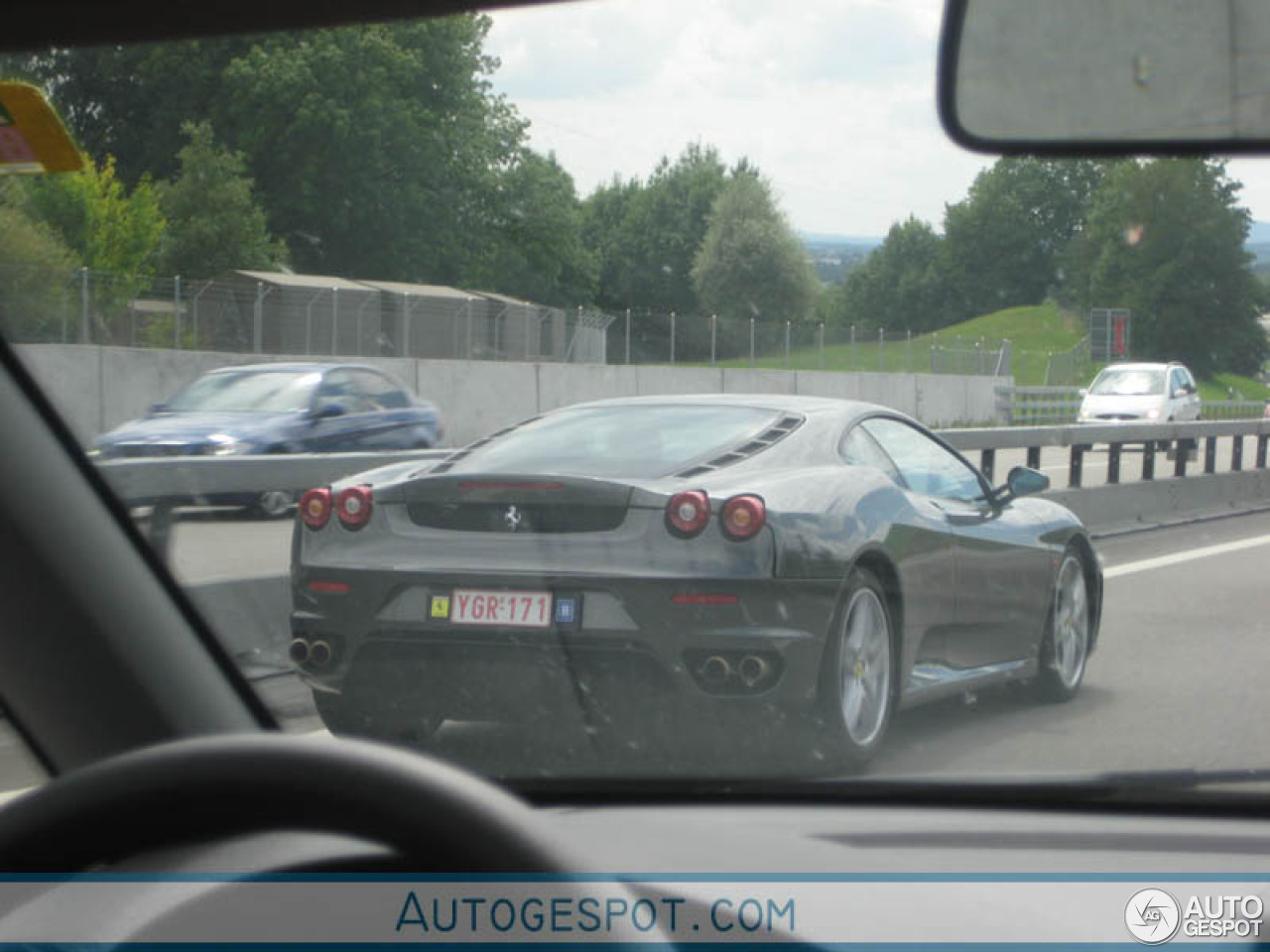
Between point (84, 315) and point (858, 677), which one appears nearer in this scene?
point (84, 315)

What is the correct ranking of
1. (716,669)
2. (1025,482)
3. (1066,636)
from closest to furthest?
(716,669) → (1066,636) → (1025,482)

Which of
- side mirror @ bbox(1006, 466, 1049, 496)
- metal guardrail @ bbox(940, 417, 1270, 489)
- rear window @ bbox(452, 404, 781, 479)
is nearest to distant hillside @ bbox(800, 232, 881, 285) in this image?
rear window @ bbox(452, 404, 781, 479)

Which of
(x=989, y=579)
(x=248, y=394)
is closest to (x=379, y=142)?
(x=248, y=394)

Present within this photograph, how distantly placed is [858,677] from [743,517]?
567 millimetres

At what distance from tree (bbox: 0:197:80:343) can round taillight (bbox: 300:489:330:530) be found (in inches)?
56.8

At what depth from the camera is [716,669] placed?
4.55 metres

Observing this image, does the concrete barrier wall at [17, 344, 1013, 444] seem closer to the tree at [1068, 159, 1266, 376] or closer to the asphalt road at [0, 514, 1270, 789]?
the asphalt road at [0, 514, 1270, 789]

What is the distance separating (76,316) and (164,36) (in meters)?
0.76

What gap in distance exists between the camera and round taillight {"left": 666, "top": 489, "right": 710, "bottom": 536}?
15.6 feet

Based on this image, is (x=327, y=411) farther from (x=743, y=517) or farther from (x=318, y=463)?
(x=743, y=517)

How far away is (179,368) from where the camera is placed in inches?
169

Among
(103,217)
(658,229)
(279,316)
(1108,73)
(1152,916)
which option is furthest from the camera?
(658,229)

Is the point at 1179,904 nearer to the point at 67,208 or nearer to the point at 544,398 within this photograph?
the point at 67,208

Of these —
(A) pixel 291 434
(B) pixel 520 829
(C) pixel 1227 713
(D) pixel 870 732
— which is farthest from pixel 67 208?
(C) pixel 1227 713
